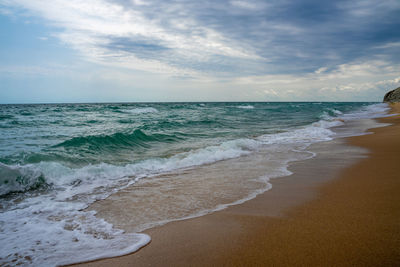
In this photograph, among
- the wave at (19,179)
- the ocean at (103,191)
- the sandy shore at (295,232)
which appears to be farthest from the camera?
the wave at (19,179)

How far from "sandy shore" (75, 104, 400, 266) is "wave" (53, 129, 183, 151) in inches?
275

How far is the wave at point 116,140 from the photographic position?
356 inches

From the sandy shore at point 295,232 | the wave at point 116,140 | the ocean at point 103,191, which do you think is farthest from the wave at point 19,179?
the wave at point 116,140

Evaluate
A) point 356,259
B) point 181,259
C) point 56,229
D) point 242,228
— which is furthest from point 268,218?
point 56,229

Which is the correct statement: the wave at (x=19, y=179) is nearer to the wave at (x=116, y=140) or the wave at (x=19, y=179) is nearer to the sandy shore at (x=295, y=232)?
the sandy shore at (x=295, y=232)

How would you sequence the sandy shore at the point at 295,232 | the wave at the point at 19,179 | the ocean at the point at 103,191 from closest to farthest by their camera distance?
the sandy shore at the point at 295,232, the ocean at the point at 103,191, the wave at the point at 19,179

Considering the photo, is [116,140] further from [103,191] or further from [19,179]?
[103,191]

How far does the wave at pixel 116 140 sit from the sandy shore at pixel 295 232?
22.9 feet

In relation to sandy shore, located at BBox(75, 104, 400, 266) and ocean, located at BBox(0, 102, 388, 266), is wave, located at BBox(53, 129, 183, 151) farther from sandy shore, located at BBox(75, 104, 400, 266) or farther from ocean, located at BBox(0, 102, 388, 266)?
sandy shore, located at BBox(75, 104, 400, 266)

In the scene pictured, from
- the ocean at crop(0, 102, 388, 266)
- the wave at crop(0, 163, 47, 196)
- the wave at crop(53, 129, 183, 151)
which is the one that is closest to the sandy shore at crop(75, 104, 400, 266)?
the ocean at crop(0, 102, 388, 266)

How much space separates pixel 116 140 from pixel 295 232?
8.84 meters

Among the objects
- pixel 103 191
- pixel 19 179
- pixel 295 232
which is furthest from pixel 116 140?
pixel 295 232

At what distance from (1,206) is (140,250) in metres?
2.96

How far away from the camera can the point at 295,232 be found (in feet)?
9.02
